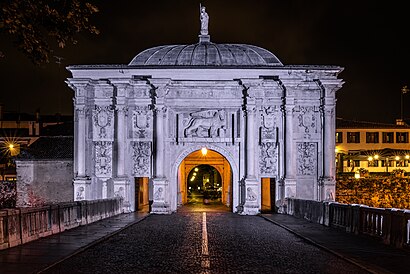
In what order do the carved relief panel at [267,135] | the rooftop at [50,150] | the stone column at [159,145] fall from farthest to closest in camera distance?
the rooftop at [50,150] < the carved relief panel at [267,135] < the stone column at [159,145]

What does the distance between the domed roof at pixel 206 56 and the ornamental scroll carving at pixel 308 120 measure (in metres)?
4.16

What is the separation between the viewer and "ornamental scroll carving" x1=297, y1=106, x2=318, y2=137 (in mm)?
41562

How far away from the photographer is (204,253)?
65.1ft

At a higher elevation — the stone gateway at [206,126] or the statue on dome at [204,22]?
the statue on dome at [204,22]

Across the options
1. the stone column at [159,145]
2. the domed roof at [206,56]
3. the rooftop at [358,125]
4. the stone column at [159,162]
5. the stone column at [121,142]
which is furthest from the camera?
the rooftop at [358,125]

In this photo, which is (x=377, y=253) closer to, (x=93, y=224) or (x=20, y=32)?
(x=20, y=32)

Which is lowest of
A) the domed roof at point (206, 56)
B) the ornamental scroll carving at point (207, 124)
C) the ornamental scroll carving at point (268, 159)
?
the ornamental scroll carving at point (268, 159)

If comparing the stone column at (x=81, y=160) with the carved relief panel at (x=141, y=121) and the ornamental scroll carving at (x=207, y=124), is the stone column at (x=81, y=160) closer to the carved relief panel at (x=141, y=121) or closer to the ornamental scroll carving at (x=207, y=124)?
the carved relief panel at (x=141, y=121)

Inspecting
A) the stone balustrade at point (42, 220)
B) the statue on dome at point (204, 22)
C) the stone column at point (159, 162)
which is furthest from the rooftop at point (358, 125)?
the stone balustrade at point (42, 220)

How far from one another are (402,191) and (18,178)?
33357 millimetres

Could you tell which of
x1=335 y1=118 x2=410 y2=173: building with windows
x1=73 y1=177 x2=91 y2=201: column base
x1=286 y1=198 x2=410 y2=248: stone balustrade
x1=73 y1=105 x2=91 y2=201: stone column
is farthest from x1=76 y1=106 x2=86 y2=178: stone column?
x1=335 y1=118 x2=410 y2=173: building with windows

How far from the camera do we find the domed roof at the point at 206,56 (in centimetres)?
4362

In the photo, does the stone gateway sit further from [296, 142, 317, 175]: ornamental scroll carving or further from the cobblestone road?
the cobblestone road

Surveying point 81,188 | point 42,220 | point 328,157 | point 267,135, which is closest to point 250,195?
point 267,135
